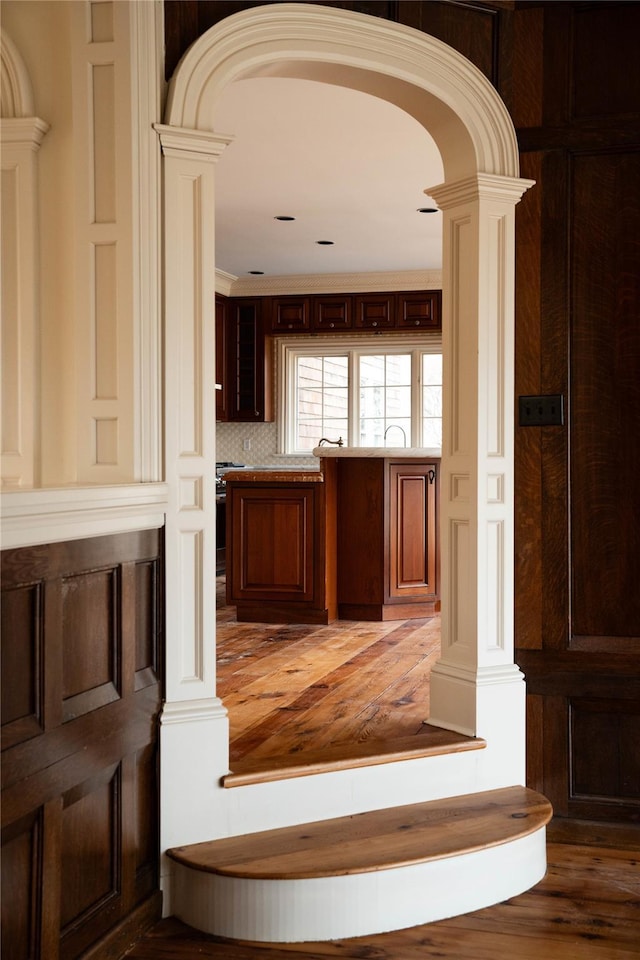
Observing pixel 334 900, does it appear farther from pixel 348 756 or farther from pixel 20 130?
pixel 20 130

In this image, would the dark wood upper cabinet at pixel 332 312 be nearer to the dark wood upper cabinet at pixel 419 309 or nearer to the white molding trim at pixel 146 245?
the dark wood upper cabinet at pixel 419 309

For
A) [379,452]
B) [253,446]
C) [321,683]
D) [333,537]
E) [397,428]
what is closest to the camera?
[321,683]

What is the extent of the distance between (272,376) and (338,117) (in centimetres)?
471

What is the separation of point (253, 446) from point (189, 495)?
23.5ft

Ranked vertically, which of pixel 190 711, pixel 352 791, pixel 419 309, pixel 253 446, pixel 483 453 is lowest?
pixel 352 791

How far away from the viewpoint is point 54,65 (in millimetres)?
3023

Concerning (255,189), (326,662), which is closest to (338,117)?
(255,189)

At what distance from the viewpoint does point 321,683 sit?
4.24m

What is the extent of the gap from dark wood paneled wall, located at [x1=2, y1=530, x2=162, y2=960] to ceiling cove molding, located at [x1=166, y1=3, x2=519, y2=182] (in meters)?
1.40

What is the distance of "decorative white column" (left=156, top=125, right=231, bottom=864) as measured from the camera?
2797 millimetres

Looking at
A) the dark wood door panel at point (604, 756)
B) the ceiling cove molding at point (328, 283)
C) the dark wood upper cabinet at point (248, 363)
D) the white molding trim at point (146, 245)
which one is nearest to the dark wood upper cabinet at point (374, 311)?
the ceiling cove molding at point (328, 283)

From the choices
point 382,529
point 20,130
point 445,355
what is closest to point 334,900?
point 445,355

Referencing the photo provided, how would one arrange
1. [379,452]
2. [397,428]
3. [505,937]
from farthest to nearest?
[397,428] < [379,452] < [505,937]

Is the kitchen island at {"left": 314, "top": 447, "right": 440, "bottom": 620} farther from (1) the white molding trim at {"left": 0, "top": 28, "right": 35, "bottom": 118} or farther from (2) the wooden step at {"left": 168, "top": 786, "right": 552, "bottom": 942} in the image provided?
(1) the white molding trim at {"left": 0, "top": 28, "right": 35, "bottom": 118}
